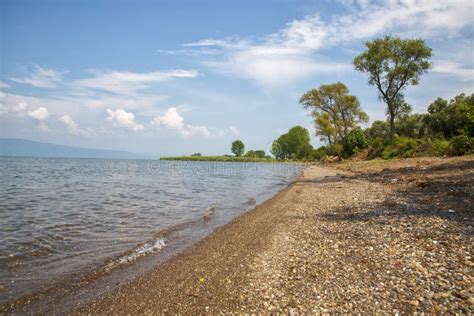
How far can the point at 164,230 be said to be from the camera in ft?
39.4

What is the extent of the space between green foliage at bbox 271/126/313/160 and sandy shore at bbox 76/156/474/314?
5389 inches

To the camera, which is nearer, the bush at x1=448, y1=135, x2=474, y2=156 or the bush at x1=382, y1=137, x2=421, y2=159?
the bush at x1=448, y1=135, x2=474, y2=156

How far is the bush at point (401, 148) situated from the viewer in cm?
3472

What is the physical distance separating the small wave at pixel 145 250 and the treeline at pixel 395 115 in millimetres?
27031

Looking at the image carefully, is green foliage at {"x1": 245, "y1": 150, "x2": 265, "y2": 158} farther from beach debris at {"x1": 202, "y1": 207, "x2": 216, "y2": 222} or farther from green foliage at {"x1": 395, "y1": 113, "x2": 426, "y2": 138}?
beach debris at {"x1": 202, "y1": 207, "x2": 216, "y2": 222}

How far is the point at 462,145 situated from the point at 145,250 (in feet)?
92.4

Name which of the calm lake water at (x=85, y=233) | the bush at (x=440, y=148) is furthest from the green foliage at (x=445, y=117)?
the calm lake water at (x=85, y=233)

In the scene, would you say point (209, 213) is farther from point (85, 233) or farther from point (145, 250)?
point (145, 250)

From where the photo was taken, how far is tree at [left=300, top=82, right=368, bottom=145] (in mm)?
59688

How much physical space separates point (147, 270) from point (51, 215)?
9.76 metres

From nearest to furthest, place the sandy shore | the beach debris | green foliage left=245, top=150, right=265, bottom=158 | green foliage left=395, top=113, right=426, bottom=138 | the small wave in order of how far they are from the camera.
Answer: the sandy shore → the small wave → the beach debris → green foliage left=395, top=113, right=426, bottom=138 → green foliage left=245, top=150, right=265, bottom=158

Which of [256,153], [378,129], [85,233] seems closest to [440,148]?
[85,233]

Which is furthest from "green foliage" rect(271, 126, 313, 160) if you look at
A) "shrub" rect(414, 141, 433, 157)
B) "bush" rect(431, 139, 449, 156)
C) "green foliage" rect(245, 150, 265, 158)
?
"bush" rect(431, 139, 449, 156)

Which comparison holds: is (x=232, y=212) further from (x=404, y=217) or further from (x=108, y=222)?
(x=404, y=217)
